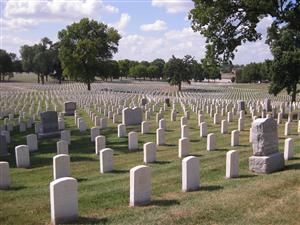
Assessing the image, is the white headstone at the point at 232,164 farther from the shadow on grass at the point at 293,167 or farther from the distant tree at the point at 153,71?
the distant tree at the point at 153,71

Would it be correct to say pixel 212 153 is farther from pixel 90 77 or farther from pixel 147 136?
pixel 90 77

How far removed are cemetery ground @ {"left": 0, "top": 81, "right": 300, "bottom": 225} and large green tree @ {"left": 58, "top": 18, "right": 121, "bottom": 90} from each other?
48494mm

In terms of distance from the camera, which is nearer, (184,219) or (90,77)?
(184,219)

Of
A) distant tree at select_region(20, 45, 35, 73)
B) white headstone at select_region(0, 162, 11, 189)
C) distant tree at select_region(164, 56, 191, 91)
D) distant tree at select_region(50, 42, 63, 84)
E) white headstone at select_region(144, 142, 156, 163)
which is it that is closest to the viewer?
white headstone at select_region(0, 162, 11, 189)

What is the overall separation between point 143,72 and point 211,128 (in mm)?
115843

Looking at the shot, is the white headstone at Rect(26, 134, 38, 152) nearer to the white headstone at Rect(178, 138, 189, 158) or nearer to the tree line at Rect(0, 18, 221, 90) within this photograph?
the white headstone at Rect(178, 138, 189, 158)

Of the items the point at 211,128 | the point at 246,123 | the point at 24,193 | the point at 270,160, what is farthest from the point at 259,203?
the point at 246,123

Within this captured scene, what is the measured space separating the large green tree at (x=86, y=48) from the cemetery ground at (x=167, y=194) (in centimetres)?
4849

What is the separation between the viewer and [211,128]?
20422 mm

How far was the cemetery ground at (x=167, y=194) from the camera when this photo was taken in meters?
6.96

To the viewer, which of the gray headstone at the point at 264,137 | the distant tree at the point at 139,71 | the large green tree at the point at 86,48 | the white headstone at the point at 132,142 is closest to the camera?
the gray headstone at the point at 264,137

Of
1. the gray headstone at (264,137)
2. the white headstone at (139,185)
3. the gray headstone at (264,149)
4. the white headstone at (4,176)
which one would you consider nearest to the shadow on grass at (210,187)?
the white headstone at (139,185)

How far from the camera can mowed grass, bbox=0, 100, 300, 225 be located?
6957 millimetres

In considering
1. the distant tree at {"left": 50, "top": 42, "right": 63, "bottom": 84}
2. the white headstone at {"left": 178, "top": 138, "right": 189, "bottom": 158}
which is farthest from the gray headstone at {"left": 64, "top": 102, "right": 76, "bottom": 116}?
the distant tree at {"left": 50, "top": 42, "right": 63, "bottom": 84}
